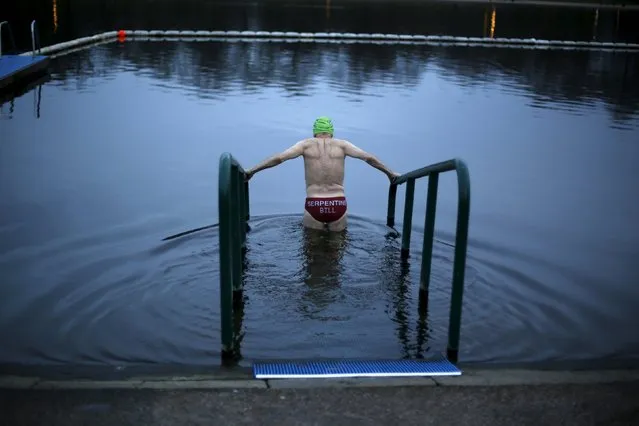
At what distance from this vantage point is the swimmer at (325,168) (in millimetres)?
8531

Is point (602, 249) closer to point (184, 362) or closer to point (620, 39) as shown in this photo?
point (184, 362)

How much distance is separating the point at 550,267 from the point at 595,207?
2763mm

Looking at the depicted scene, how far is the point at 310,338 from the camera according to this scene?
6223 mm

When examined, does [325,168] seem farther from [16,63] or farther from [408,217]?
[16,63]

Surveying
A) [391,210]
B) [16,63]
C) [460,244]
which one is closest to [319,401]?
[460,244]

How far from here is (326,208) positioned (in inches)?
342

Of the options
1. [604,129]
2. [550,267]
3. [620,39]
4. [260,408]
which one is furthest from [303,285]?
[620,39]

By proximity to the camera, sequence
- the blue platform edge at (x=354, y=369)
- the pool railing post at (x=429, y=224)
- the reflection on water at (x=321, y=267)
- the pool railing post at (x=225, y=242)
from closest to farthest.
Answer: the blue platform edge at (x=354, y=369)
the pool railing post at (x=225, y=242)
the pool railing post at (x=429, y=224)
the reflection on water at (x=321, y=267)

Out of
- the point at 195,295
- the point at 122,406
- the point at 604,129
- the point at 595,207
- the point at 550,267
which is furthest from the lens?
the point at 604,129

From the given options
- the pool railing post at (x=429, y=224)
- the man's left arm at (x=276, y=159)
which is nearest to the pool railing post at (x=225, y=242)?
the pool railing post at (x=429, y=224)

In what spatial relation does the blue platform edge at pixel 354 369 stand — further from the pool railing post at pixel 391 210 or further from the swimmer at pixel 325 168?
the pool railing post at pixel 391 210

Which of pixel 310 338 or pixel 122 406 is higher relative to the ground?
pixel 122 406

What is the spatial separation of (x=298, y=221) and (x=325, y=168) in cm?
105

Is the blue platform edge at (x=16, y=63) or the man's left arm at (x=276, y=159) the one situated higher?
→ the man's left arm at (x=276, y=159)
